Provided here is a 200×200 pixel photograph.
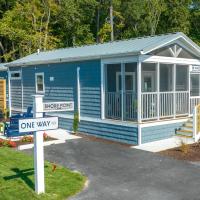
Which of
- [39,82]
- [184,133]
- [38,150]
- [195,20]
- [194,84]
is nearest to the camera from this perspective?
[38,150]

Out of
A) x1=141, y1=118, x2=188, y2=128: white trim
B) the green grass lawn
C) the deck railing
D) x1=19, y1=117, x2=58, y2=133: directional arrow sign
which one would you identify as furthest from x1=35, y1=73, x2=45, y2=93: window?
x1=19, y1=117, x2=58, y2=133: directional arrow sign

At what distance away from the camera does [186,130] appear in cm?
1501

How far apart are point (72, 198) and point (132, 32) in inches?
1637

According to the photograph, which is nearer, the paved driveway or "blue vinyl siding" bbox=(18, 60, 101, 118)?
the paved driveway

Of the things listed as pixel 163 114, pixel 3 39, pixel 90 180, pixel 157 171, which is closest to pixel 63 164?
pixel 90 180

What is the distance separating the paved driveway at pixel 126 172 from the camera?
8.08m

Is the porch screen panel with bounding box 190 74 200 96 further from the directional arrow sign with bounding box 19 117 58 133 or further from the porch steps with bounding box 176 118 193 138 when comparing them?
the directional arrow sign with bounding box 19 117 58 133

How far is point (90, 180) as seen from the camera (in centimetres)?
910

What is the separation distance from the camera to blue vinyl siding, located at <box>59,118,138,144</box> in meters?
13.9

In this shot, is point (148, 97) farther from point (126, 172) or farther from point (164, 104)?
point (126, 172)

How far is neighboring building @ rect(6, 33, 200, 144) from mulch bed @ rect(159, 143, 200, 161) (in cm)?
158

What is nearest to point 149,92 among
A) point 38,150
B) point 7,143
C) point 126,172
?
point 126,172

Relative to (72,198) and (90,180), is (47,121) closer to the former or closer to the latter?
(72,198)

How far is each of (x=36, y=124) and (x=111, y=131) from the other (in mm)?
7448
